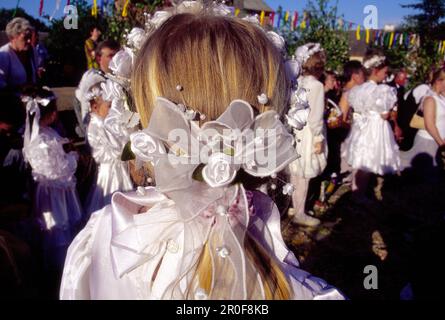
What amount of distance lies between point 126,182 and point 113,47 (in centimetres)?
145

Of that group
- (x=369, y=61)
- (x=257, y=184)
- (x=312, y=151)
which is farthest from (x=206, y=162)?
(x=369, y=61)

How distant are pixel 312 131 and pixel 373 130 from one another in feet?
4.40

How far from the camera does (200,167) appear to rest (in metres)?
0.91

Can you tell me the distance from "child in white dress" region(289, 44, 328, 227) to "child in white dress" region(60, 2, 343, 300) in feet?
8.91

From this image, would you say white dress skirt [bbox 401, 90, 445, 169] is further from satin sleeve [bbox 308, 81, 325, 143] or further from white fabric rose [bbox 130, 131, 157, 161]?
white fabric rose [bbox 130, 131, 157, 161]

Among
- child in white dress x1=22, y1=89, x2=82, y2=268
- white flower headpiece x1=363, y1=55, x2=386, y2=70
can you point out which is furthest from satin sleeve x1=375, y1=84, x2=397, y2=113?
child in white dress x1=22, y1=89, x2=82, y2=268

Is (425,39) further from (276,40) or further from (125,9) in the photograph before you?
(276,40)

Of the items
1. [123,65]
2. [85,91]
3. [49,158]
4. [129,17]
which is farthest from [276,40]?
[129,17]

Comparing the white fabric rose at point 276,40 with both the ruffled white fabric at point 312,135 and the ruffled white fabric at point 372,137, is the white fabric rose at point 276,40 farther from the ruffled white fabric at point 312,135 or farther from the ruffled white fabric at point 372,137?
the ruffled white fabric at point 372,137

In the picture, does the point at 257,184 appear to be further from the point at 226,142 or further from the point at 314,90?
the point at 314,90

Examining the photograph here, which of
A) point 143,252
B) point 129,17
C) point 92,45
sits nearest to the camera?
point 143,252

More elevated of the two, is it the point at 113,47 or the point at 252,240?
the point at 113,47

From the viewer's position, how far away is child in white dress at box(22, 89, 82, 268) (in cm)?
289

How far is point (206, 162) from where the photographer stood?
0.88m
